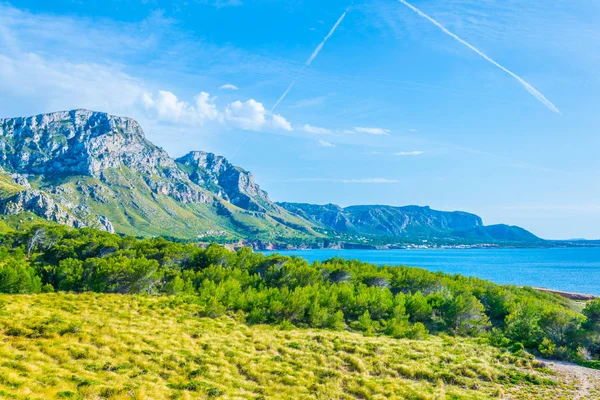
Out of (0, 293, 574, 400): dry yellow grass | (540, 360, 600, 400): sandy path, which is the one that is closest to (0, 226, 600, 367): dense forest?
(540, 360, 600, 400): sandy path

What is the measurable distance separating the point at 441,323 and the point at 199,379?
3871 centimetres

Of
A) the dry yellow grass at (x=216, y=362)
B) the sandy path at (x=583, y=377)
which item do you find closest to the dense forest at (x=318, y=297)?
the sandy path at (x=583, y=377)

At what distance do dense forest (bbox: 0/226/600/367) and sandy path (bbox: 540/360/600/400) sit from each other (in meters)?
2.72

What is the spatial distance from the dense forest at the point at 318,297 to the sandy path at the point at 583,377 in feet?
8.92

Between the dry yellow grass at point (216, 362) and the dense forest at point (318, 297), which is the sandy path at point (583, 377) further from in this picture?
the dense forest at point (318, 297)

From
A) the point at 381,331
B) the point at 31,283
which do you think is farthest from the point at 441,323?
the point at 31,283

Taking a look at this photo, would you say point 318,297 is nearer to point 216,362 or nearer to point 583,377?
point 216,362

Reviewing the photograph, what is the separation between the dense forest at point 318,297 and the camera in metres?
43.2

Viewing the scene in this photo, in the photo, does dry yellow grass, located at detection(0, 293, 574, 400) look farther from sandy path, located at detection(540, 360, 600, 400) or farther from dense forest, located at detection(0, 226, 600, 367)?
dense forest, located at detection(0, 226, 600, 367)

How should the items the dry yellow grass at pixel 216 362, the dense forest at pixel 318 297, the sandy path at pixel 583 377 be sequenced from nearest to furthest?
the dry yellow grass at pixel 216 362
the sandy path at pixel 583 377
the dense forest at pixel 318 297

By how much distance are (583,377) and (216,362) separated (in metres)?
30.7

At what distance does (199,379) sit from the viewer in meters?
23.2

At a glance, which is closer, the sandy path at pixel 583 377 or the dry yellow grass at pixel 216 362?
the dry yellow grass at pixel 216 362

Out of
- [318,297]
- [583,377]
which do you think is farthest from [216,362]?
[583,377]
